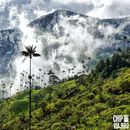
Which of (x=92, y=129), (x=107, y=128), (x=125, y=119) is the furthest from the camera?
(x=92, y=129)

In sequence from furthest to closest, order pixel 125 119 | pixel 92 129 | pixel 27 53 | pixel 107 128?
pixel 92 129
pixel 107 128
pixel 125 119
pixel 27 53

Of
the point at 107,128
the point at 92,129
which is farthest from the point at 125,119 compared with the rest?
the point at 92,129

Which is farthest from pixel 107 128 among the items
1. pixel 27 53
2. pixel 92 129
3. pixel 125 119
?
pixel 27 53

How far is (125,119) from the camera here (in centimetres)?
15625

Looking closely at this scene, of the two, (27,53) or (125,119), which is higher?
(27,53)

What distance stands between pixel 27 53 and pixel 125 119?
165 ft

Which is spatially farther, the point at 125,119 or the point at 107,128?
the point at 107,128

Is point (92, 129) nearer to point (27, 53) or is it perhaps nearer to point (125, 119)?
point (125, 119)

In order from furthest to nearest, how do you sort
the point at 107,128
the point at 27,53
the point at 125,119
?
the point at 107,128 < the point at 125,119 < the point at 27,53

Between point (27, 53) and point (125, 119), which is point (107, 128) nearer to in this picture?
point (125, 119)

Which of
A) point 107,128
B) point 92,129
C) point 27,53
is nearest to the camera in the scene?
point 27,53

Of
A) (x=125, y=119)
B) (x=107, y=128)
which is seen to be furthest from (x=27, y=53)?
(x=107, y=128)

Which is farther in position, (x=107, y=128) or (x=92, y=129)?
(x=92, y=129)

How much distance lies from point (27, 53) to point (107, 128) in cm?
7125
